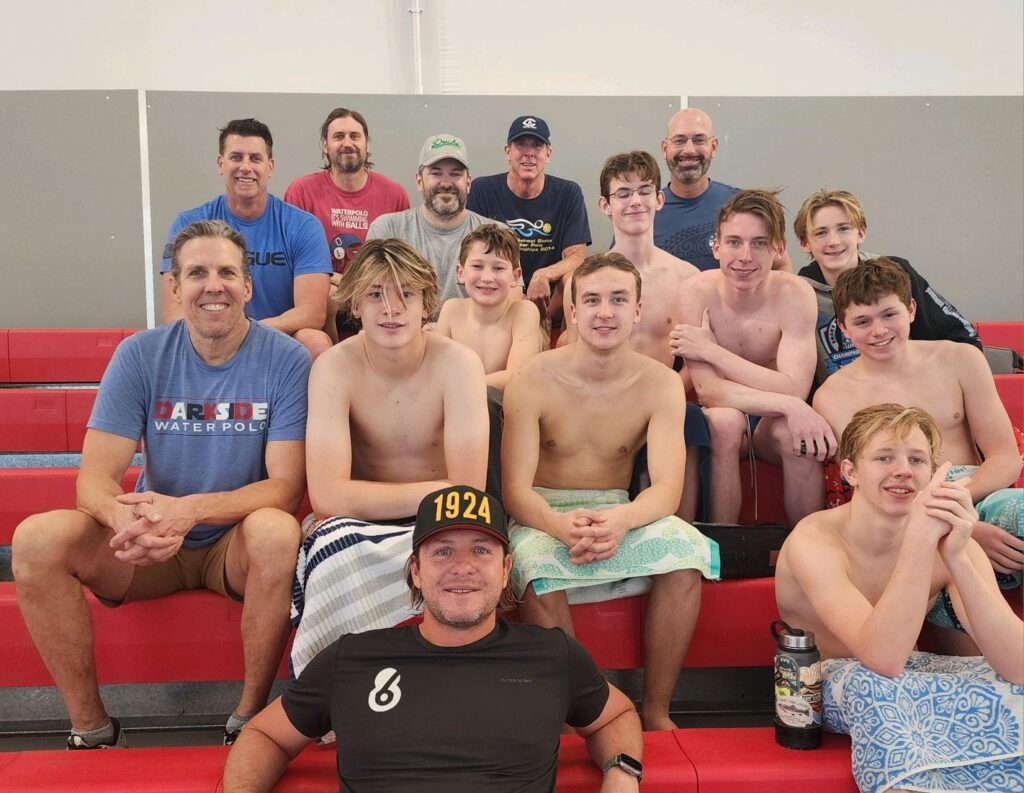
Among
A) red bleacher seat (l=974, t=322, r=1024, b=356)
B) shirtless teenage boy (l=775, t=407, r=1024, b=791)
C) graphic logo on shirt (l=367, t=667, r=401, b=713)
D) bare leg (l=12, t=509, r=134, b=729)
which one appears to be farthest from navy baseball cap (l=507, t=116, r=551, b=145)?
graphic logo on shirt (l=367, t=667, r=401, b=713)

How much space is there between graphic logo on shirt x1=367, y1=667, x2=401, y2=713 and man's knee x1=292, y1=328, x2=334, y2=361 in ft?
5.01

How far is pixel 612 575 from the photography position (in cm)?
210

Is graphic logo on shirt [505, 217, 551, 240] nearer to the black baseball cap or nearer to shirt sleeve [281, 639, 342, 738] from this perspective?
the black baseball cap

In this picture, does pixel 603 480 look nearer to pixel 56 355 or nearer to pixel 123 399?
pixel 123 399

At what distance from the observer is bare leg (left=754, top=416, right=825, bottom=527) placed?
8.16 ft

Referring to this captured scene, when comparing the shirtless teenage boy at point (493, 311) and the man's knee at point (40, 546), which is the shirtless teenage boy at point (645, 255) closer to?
the shirtless teenage boy at point (493, 311)

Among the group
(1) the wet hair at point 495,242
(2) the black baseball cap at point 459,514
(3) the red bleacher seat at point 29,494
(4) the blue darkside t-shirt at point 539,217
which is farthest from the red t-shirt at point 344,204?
(2) the black baseball cap at point 459,514

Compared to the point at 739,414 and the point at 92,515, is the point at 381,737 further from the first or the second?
the point at 739,414

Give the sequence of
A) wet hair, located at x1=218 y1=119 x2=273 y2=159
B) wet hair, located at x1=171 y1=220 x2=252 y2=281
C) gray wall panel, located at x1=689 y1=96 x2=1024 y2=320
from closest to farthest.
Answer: wet hair, located at x1=171 y1=220 x2=252 y2=281 < wet hair, located at x1=218 y1=119 x2=273 y2=159 < gray wall panel, located at x1=689 y1=96 x2=1024 y2=320

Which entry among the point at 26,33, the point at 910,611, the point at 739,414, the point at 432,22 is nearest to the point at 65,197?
the point at 26,33

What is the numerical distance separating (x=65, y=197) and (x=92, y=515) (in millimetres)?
3233

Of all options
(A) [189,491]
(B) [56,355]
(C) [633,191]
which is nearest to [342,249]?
(B) [56,355]

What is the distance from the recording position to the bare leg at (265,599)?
6.40 feet

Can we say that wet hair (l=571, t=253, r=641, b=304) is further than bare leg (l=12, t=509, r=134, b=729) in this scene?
Yes
